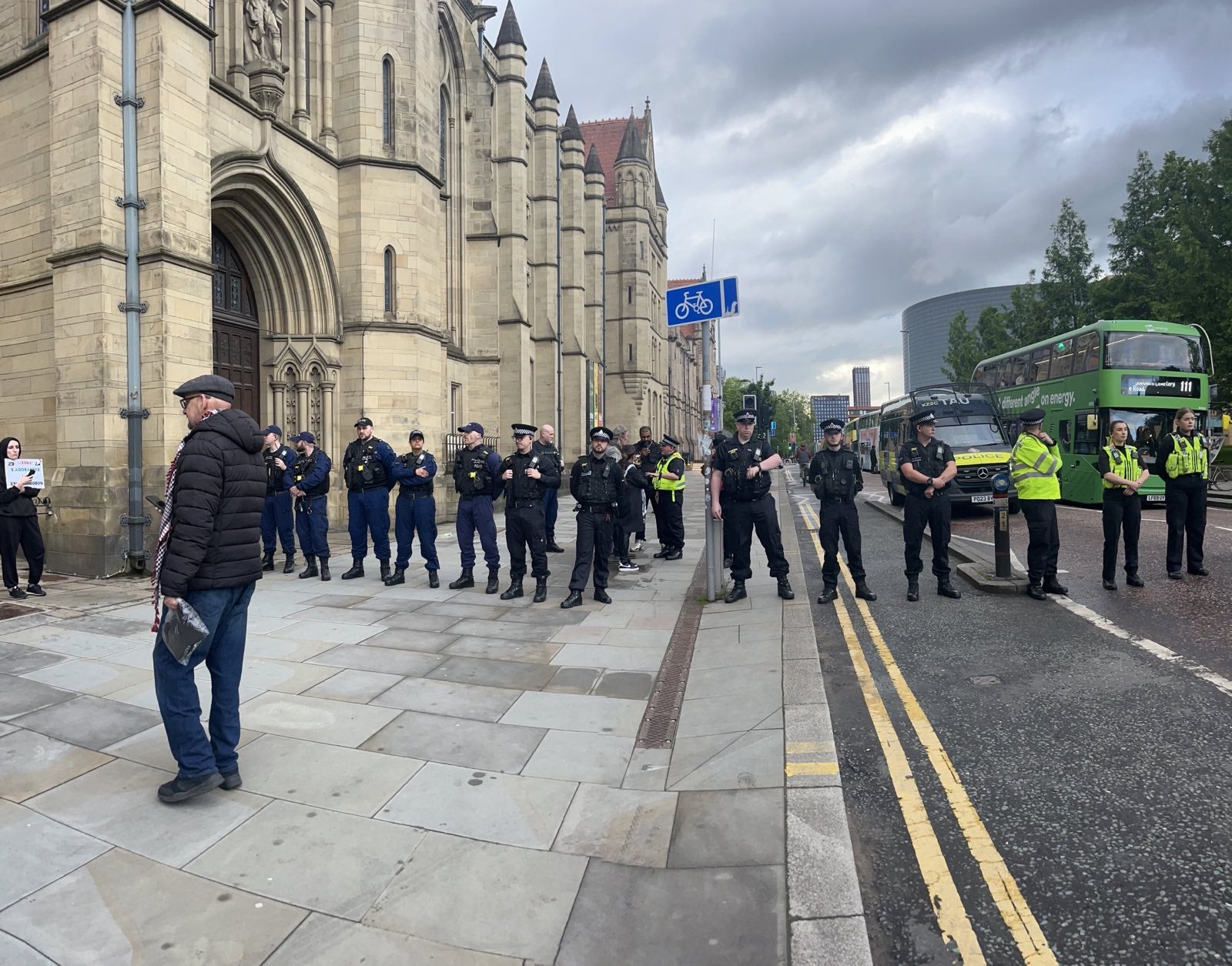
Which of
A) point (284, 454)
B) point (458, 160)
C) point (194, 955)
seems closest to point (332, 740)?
point (194, 955)

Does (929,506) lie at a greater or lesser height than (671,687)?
greater

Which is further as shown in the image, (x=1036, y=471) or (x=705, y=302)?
(x=705, y=302)

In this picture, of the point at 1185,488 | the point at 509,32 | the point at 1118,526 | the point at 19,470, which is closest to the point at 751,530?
the point at 1118,526

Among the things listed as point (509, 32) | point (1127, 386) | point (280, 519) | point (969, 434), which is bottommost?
point (280, 519)

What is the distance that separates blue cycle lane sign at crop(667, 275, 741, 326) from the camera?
1244 centimetres

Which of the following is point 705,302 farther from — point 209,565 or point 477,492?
point 209,565

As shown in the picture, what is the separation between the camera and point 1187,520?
7.91 metres

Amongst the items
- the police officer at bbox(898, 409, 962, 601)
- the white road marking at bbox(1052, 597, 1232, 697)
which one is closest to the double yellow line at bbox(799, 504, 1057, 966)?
the white road marking at bbox(1052, 597, 1232, 697)

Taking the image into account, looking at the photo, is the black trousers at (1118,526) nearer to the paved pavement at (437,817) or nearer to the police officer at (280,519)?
the paved pavement at (437,817)

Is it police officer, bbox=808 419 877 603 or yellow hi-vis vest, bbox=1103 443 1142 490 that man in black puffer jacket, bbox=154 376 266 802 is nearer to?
police officer, bbox=808 419 877 603

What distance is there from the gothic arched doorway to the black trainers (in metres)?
11.0

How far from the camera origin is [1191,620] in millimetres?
6078

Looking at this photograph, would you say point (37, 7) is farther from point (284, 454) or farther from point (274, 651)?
point (274, 651)

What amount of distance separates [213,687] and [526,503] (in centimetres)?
447
